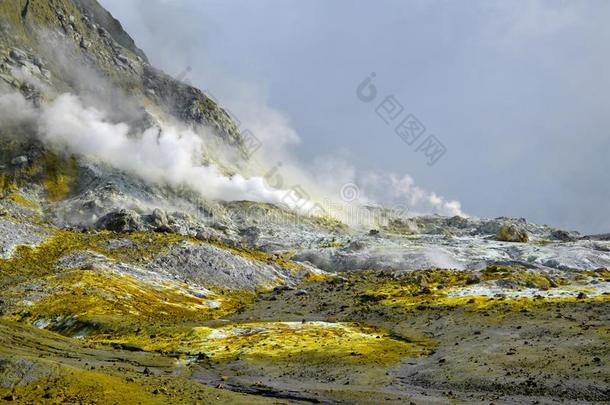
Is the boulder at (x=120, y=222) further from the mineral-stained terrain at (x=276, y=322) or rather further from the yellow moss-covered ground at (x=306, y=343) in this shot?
the yellow moss-covered ground at (x=306, y=343)

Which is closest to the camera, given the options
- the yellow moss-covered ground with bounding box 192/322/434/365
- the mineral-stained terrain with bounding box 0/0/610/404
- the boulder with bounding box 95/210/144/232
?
the mineral-stained terrain with bounding box 0/0/610/404

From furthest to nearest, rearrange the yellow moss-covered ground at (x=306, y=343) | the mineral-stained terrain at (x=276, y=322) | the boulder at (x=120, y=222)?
the boulder at (x=120, y=222) → the yellow moss-covered ground at (x=306, y=343) → the mineral-stained terrain at (x=276, y=322)

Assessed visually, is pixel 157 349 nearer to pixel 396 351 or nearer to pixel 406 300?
pixel 396 351

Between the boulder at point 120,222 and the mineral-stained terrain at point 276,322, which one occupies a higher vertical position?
the boulder at point 120,222

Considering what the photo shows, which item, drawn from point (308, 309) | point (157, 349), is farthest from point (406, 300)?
point (157, 349)

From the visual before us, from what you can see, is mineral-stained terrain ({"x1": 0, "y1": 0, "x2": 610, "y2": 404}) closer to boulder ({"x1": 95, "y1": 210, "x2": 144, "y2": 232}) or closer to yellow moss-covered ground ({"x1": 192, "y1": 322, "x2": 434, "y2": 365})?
yellow moss-covered ground ({"x1": 192, "y1": 322, "x2": 434, "y2": 365})

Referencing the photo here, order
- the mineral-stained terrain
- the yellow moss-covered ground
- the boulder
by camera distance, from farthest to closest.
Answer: the boulder → the yellow moss-covered ground → the mineral-stained terrain

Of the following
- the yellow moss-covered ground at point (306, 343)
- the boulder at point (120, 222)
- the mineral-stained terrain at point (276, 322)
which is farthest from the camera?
the boulder at point (120, 222)

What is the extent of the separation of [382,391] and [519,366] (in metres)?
13.6

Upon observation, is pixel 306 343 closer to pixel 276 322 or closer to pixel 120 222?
pixel 276 322

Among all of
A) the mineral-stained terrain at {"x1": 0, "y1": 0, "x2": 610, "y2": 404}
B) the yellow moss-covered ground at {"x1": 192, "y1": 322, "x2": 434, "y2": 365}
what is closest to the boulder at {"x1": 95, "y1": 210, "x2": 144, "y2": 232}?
the mineral-stained terrain at {"x1": 0, "y1": 0, "x2": 610, "y2": 404}

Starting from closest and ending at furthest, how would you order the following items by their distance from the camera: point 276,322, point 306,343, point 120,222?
point 306,343
point 276,322
point 120,222

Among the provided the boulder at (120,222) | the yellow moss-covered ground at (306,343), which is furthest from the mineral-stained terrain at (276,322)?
the boulder at (120,222)

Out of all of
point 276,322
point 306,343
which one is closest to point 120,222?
point 276,322
